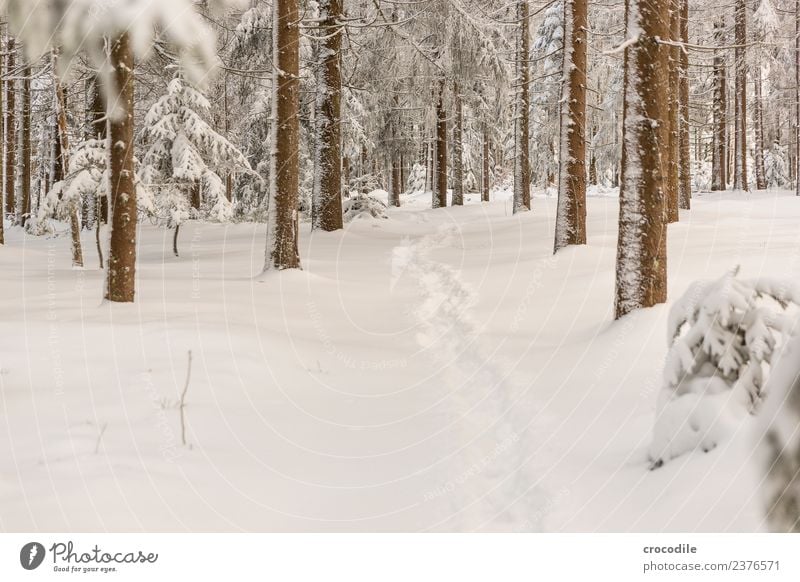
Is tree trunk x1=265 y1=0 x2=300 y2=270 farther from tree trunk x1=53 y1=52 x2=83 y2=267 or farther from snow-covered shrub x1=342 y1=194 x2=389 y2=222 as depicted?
snow-covered shrub x1=342 y1=194 x2=389 y2=222

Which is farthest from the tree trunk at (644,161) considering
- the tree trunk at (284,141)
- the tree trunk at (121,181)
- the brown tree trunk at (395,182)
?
the brown tree trunk at (395,182)

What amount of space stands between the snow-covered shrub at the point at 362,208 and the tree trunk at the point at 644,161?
13.6m

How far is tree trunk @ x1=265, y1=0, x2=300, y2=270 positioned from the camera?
11273 millimetres

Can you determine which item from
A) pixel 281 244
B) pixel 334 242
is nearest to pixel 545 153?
pixel 334 242

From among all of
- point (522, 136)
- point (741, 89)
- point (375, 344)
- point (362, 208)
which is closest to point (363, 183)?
point (362, 208)

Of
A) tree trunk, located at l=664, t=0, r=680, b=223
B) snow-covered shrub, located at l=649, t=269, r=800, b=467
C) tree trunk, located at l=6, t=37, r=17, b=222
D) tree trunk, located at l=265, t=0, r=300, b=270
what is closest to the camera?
snow-covered shrub, located at l=649, t=269, r=800, b=467

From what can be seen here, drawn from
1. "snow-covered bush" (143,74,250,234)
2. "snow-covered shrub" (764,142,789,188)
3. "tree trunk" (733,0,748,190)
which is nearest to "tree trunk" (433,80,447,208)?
"tree trunk" (733,0,748,190)

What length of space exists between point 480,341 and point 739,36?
2113cm

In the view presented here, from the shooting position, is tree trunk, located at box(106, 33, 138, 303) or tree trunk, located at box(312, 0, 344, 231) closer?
tree trunk, located at box(106, 33, 138, 303)

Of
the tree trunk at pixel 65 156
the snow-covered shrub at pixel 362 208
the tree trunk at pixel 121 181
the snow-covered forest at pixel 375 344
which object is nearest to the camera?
the snow-covered forest at pixel 375 344

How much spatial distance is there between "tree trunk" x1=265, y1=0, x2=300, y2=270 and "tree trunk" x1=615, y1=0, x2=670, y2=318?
569 centimetres

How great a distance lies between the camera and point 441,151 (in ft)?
88.5

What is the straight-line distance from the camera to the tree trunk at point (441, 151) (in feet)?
86.1

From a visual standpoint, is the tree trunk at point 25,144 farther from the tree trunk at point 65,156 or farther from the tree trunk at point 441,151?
the tree trunk at point 441,151
